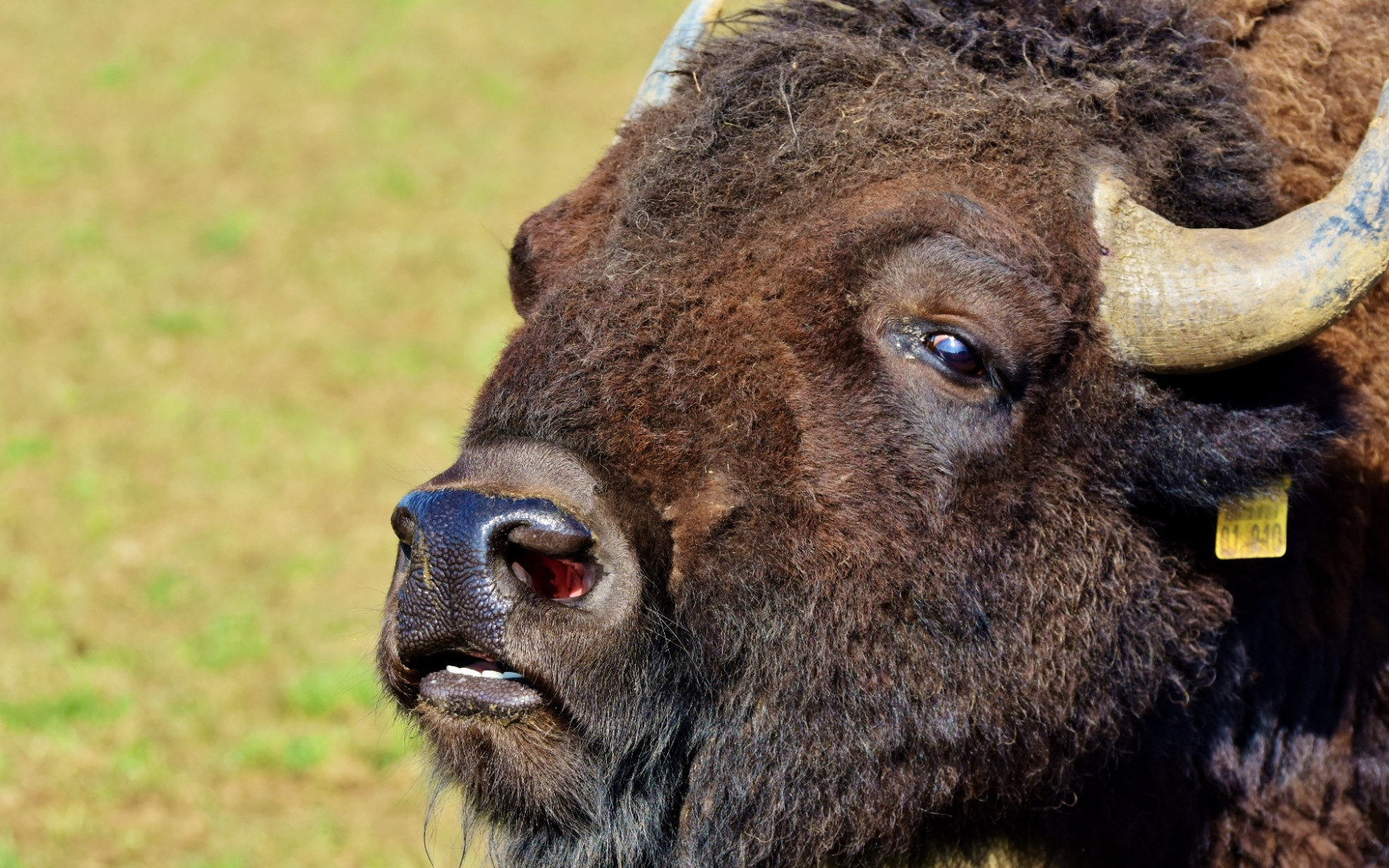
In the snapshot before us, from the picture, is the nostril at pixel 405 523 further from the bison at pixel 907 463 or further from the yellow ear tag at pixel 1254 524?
the yellow ear tag at pixel 1254 524

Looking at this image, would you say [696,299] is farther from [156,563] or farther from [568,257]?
[156,563]

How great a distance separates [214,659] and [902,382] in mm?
5874

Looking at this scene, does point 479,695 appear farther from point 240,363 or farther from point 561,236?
point 240,363

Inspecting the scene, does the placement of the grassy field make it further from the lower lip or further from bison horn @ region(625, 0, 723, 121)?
bison horn @ region(625, 0, 723, 121)

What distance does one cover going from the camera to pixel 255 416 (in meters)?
11.3

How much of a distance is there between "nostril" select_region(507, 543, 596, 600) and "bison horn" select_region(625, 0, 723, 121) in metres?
1.45

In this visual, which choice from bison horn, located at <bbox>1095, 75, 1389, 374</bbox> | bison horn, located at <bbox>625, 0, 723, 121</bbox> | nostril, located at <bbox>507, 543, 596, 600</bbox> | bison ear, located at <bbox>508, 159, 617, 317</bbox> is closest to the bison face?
nostril, located at <bbox>507, 543, 596, 600</bbox>

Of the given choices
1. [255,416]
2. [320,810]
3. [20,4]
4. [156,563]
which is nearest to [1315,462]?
[320,810]

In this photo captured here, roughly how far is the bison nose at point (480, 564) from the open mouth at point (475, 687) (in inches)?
3.4

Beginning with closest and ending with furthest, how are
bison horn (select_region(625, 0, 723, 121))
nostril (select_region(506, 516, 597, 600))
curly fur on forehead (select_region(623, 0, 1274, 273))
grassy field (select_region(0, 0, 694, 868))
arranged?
1. nostril (select_region(506, 516, 597, 600))
2. curly fur on forehead (select_region(623, 0, 1274, 273))
3. bison horn (select_region(625, 0, 723, 121))
4. grassy field (select_region(0, 0, 694, 868))

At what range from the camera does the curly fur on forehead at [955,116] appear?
3.21 metres

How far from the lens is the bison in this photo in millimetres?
2980

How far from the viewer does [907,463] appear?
10.1 ft

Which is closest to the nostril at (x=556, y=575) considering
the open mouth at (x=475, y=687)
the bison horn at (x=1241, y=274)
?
the open mouth at (x=475, y=687)
